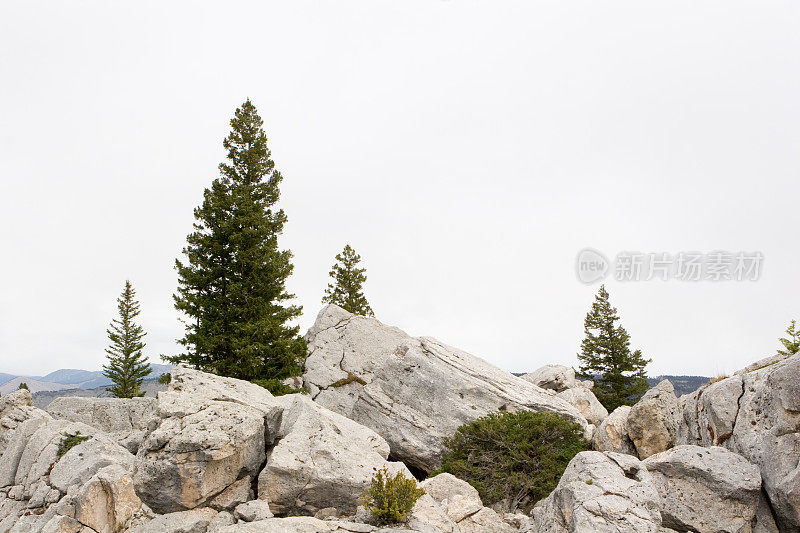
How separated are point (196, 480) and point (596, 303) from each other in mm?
53422

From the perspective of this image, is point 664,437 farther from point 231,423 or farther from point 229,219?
point 229,219

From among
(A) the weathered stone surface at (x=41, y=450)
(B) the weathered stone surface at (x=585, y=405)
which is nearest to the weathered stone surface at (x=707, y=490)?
(B) the weathered stone surface at (x=585, y=405)

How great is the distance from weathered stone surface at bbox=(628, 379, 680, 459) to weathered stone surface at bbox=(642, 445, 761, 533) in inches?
192

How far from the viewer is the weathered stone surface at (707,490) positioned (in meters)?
11.8

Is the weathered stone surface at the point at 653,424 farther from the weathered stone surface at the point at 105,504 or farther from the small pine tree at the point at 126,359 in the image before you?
the small pine tree at the point at 126,359

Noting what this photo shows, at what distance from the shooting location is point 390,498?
1238 cm

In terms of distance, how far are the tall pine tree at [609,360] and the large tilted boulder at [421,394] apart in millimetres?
32539

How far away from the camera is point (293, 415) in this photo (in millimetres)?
15094

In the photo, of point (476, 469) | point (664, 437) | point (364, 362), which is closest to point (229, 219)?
point (364, 362)

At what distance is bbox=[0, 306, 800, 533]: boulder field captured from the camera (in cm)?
1157

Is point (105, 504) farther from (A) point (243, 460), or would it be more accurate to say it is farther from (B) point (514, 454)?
(B) point (514, 454)

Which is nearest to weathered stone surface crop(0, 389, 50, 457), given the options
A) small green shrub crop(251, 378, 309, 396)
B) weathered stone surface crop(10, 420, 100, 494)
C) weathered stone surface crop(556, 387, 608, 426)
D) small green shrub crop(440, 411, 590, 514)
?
weathered stone surface crop(10, 420, 100, 494)

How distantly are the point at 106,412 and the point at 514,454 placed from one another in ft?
83.3

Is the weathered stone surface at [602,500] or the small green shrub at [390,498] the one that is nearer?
the weathered stone surface at [602,500]
